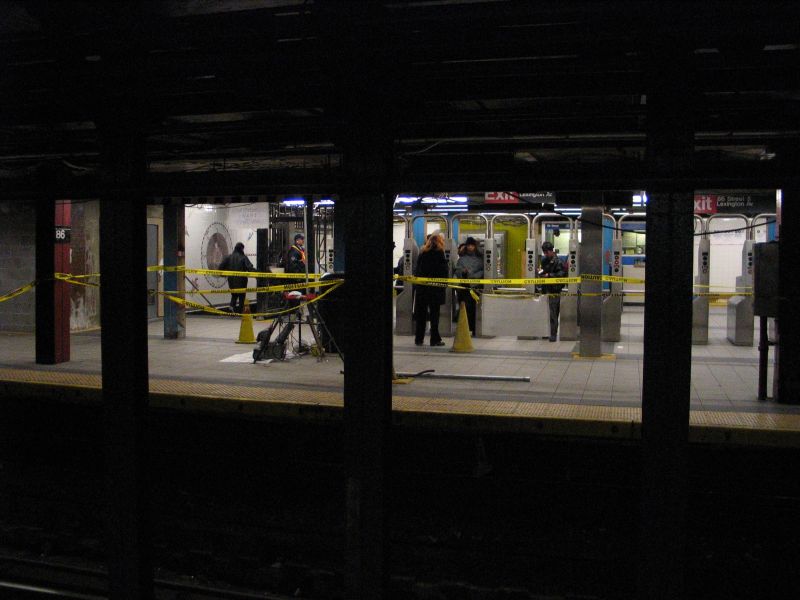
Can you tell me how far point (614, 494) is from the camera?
22.6 feet

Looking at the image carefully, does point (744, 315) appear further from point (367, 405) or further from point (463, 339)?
point (367, 405)

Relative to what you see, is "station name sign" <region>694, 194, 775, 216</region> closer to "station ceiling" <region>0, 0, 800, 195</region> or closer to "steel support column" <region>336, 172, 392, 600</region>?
Result: "station ceiling" <region>0, 0, 800, 195</region>

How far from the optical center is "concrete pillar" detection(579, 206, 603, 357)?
35.2 feet

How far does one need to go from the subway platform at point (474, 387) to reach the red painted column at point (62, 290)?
0.96 ft

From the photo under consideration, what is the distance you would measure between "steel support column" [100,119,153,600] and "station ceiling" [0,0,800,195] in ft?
Answer: 0.57

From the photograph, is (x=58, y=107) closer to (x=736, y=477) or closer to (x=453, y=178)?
(x=453, y=178)

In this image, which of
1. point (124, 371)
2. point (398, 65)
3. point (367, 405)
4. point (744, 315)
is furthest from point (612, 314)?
point (124, 371)

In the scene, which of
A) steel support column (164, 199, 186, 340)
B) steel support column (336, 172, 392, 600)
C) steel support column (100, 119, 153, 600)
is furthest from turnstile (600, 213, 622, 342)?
steel support column (100, 119, 153, 600)

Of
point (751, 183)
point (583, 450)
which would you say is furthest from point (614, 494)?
point (751, 183)

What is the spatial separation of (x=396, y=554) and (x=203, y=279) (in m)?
12.4

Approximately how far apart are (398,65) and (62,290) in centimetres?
791

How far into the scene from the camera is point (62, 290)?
10.1 m

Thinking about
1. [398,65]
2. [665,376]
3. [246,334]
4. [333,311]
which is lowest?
[246,334]

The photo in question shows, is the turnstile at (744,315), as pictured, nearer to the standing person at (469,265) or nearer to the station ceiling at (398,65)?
the standing person at (469,265)
